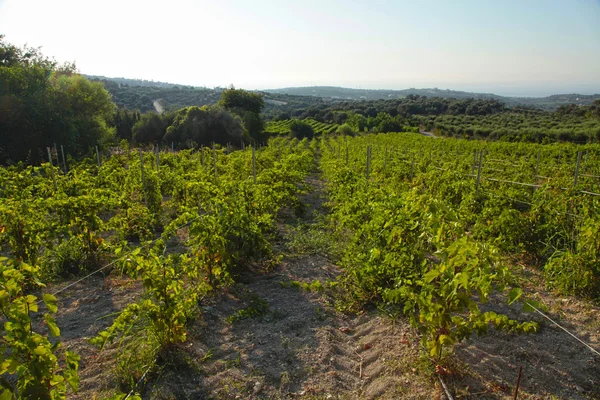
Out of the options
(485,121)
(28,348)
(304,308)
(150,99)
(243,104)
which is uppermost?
(150,99)

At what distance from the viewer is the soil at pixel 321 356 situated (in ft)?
10.4

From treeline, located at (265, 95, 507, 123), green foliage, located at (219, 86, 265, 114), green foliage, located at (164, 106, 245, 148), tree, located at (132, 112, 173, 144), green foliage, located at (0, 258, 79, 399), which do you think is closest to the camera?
green foliage, located at (0, 258, 79, 399)

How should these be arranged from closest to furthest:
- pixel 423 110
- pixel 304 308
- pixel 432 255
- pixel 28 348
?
pixel 28 348 < pixel 304 308 < pixel 432 255 < pixel 423 110

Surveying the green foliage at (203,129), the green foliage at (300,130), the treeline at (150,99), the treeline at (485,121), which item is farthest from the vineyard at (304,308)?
the treeline at (150,99)

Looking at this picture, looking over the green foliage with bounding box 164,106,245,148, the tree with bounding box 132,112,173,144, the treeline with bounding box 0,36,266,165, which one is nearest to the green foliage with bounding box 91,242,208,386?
the treeline with bounding box 0,36,266,165

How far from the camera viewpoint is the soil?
3.16 m

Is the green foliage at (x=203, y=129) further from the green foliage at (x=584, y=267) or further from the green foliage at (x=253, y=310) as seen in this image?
the green foliage at (x=584, y=267)

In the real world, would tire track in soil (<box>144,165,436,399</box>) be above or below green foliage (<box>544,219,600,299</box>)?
below

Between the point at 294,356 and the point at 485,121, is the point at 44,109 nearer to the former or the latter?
the point at 294,356

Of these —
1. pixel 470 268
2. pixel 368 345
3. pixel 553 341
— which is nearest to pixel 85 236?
pixel 368 345

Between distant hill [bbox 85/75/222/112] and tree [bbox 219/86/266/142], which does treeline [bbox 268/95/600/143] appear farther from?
distant hill [bbox 85/75/222/112]

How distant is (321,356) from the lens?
3.64 metres

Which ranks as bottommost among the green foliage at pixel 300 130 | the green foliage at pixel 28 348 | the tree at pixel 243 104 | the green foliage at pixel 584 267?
the green foliage at pixel 300 130

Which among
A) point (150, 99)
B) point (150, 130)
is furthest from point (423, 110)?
point (150, 130)
